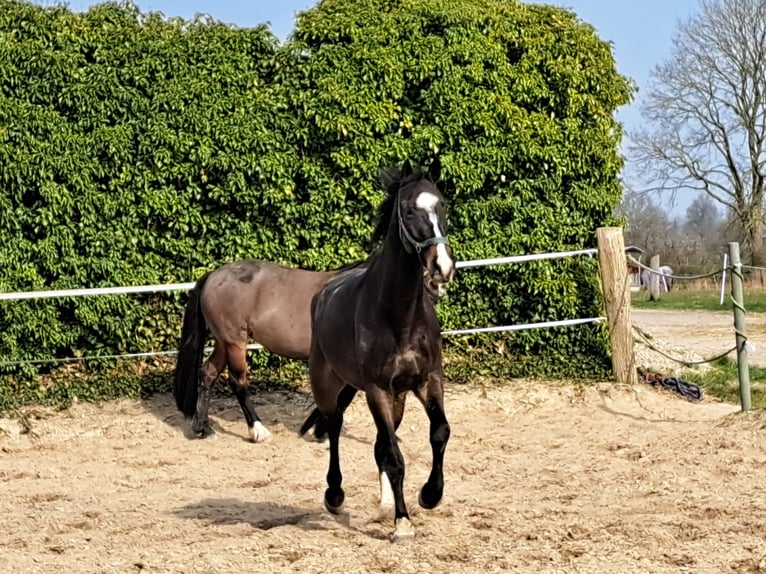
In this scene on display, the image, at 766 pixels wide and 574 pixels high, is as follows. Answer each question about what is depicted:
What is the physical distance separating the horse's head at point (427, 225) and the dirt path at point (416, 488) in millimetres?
1244

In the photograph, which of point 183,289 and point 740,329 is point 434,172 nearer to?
point 740,329

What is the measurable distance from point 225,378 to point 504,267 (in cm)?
288

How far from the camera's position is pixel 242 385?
804 centimetres

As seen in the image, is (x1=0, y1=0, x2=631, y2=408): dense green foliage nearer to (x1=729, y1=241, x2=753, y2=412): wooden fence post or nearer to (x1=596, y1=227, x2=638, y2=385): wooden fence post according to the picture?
(x1=596, y1=227, x2=638, y2=385): wooden fence post

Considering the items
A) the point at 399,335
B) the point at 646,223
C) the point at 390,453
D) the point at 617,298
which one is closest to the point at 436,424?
the point at 390,453

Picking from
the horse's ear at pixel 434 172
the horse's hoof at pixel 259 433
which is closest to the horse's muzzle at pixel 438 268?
→ the horse's ear at pixel 434 172

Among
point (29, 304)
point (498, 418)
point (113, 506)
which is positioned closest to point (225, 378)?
point (29, 304)

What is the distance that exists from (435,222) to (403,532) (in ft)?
4.81

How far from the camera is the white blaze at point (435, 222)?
408cm

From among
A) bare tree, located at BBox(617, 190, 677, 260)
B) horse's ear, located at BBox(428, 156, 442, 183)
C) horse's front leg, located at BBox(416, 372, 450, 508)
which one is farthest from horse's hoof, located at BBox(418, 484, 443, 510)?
bare tree, located at BBox(617, 190, 677, 260)

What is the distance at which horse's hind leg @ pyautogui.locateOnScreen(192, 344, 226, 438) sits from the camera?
7.96m

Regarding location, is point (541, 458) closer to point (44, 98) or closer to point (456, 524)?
point (456, 524)

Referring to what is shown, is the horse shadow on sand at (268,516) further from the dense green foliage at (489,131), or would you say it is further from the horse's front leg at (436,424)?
the dense green foliage at (489,131)

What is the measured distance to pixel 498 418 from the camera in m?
8.26
